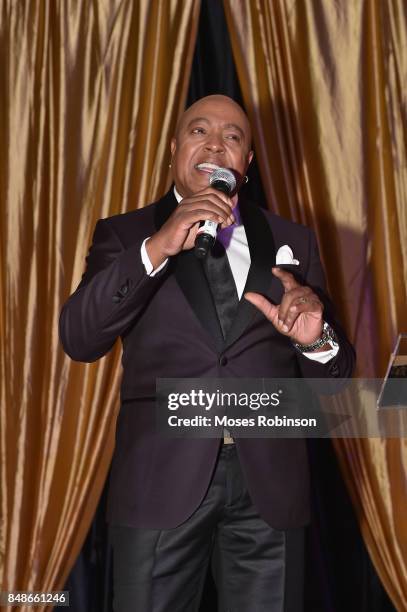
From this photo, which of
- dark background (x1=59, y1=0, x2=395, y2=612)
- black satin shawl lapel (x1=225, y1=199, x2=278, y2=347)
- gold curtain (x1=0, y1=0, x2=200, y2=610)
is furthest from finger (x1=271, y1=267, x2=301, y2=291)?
dark background (x1=59, y1=0, x2=395, y2=612)

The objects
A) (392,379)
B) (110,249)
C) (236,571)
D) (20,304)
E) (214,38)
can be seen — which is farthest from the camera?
(214,38)

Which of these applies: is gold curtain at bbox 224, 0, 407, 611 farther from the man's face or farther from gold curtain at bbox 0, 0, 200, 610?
the man's face

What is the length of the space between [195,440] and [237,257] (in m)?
0.48

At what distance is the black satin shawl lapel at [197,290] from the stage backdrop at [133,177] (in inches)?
48.3

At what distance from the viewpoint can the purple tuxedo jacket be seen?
1751 mm

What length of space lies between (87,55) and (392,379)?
1789 mm

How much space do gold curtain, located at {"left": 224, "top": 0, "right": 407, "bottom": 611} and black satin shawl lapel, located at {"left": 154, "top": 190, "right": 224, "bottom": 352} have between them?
136cm

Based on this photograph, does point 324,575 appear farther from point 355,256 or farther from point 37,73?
point 37,73

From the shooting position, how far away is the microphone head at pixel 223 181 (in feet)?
5.84

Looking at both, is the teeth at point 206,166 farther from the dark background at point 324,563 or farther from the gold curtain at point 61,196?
the dark background at point 324,563

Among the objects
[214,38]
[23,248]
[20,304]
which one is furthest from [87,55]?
[20,304]

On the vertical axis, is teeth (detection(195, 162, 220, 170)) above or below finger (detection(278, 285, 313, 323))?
above

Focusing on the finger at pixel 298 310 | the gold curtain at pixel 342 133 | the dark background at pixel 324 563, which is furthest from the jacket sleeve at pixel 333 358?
the dark background at pixel 324 563

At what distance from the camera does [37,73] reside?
3.12 metres
